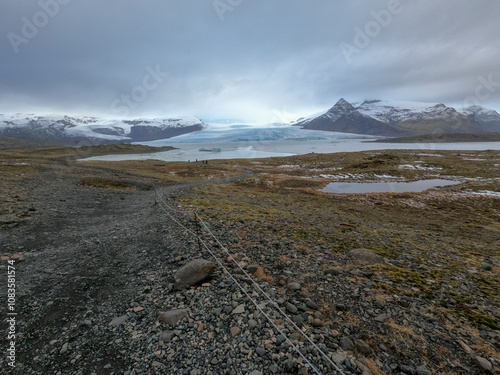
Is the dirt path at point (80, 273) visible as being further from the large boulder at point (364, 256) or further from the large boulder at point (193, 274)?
the large boulder at point (364, 256)

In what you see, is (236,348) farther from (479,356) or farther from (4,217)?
(4,217)

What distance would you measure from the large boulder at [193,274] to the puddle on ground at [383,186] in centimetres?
3217

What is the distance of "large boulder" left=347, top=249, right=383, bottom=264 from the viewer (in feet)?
31.5

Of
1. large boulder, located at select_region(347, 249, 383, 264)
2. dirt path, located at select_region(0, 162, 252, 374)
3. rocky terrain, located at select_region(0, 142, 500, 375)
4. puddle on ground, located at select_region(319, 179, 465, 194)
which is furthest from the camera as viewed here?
puddle on ground, located at select_region(319, 179, 465, 194)

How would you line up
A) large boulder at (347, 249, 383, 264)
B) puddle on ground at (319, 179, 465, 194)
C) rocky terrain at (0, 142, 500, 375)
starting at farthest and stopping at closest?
puddle on ground at (319, 179, 465, 194), large boulder at (347, 249, 383, 264), rocky terrain at (0, 142, 500, 375)

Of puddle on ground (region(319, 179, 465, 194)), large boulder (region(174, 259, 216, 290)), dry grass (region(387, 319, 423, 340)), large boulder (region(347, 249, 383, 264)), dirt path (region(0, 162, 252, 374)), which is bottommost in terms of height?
puddle on ground (region(319, 179, 465, 194))

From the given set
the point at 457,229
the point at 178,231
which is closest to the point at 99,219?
the point at 178,231

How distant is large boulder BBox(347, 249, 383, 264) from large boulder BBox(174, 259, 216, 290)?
6221 mm

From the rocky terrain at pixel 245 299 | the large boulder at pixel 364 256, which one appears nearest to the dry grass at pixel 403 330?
the rocky terrain at pixel 245 299

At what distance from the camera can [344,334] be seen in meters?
5.45

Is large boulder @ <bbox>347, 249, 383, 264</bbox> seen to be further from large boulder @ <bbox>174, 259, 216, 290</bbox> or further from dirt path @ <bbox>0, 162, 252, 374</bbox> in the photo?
A: dirt path @ <bbox>0, 162, 252, 374</bbox>

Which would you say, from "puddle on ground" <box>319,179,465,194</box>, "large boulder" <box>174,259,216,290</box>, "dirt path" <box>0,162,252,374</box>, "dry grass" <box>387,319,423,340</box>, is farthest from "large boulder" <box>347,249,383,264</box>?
"puddle on ground" <box>319,179,465,194</box>

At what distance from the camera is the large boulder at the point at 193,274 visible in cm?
730

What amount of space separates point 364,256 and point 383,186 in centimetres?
3444
